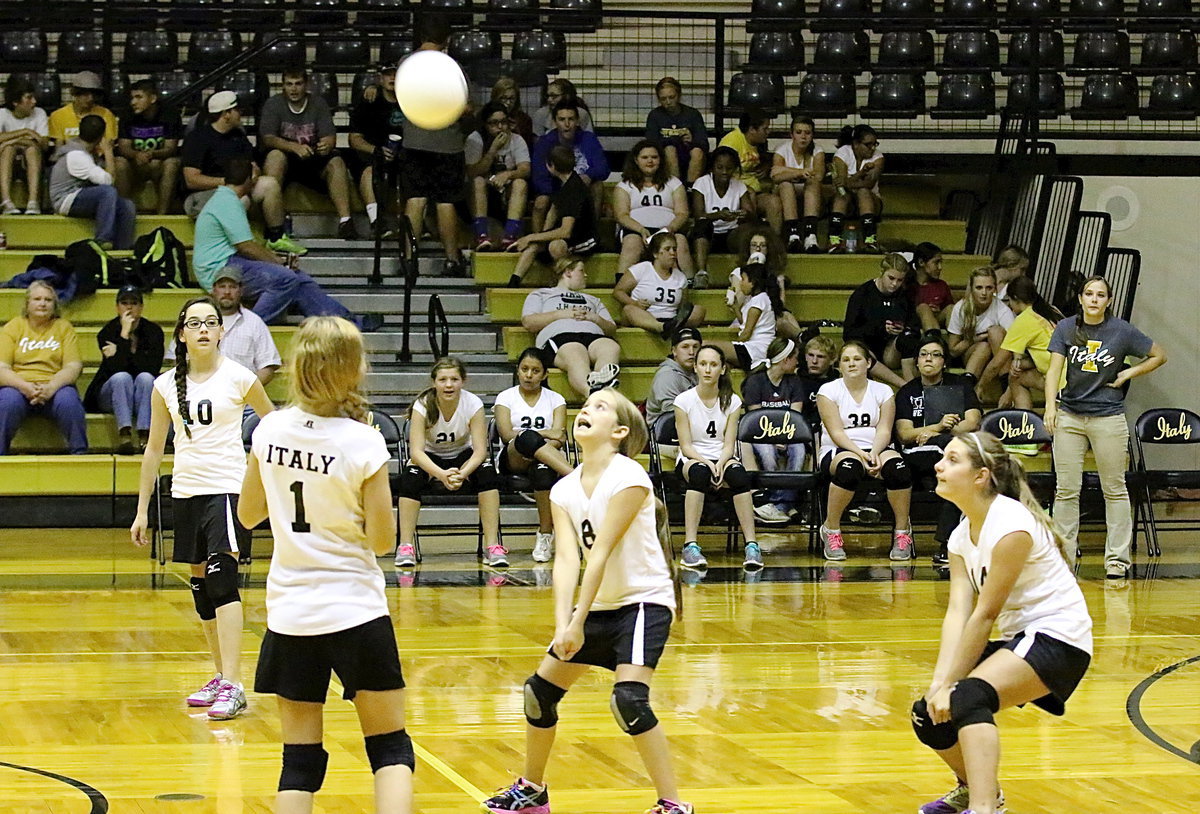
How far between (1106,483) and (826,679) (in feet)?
13.5

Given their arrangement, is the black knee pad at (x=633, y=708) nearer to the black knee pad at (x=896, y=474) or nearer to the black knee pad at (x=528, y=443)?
the black knee pad at (x=528, y=443)

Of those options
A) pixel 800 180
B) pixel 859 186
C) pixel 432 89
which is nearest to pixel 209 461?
pixel 432 89

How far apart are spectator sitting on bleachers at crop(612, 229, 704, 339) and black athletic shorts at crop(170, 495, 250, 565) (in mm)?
6915

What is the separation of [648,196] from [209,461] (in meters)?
8.06

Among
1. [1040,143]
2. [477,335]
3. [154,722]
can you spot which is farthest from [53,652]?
[1040,143]

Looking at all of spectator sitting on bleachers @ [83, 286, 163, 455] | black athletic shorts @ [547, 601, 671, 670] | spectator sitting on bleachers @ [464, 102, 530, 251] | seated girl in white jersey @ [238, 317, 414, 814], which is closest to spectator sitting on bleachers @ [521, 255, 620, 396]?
spectator sitting on bleachers @ [464, 102, 530, 251]

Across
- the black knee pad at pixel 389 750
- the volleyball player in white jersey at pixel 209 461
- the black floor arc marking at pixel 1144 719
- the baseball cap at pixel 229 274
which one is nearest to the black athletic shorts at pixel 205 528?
the volleyball player in white jersey at pixel 209 461

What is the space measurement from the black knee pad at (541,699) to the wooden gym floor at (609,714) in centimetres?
44

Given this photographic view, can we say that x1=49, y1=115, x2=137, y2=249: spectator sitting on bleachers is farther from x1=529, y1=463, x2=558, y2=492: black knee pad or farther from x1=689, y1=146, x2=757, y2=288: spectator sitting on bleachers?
x1=689, y1=146, x2=757, y2=288: spectator sitting on bleachers

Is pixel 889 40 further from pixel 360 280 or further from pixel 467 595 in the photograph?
pixel 467 595

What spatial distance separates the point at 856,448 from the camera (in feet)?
37.1

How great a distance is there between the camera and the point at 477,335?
13.7 m

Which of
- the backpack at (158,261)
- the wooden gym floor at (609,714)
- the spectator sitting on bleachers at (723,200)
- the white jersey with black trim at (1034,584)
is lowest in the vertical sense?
the wooden gym floor at (609,714)

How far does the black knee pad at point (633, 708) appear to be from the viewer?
4.68 metres
